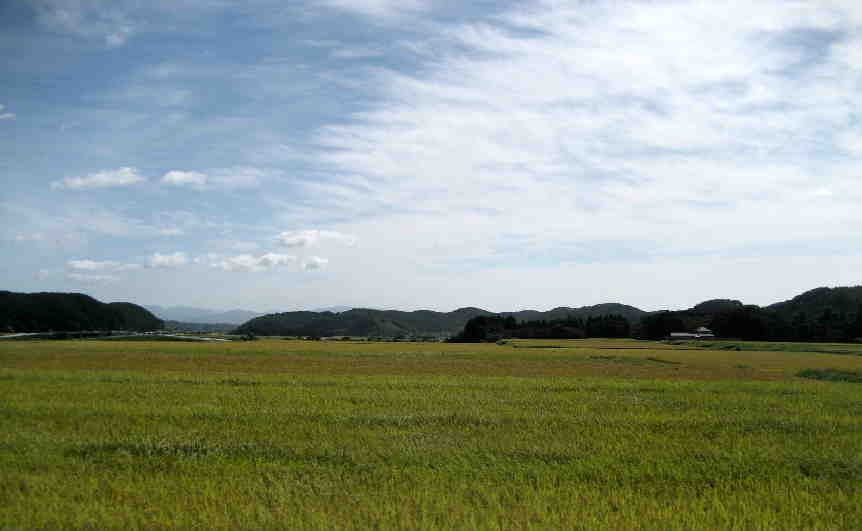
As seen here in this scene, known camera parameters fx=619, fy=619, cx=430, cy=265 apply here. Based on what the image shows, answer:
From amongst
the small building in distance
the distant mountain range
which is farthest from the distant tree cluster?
the small building in distance

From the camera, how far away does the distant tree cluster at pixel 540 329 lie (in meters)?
104

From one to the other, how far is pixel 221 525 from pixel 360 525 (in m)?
1.58

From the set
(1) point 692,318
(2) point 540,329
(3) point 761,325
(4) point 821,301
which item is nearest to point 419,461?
(3) point 761,325

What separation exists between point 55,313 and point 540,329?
110219 millimetres

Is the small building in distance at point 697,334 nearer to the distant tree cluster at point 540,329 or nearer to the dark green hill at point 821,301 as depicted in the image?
the distant tree cluster at point 540,329

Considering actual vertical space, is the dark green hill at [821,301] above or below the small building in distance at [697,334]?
above

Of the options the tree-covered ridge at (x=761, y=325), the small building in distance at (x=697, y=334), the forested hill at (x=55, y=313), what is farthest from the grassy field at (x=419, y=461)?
the forested hill at (x=55, y=313)

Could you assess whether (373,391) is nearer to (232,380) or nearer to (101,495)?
(232,380)

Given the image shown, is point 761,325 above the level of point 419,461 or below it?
above

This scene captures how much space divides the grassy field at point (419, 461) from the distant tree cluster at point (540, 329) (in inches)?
3400

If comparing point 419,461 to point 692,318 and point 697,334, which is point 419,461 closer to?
point 697,334

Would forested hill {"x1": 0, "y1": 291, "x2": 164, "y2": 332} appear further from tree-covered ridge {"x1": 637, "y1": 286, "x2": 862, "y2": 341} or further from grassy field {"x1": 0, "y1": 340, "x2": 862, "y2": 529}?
grassy field {"x1": 0, "y1": 340, "x2": 862, "y2": 529}

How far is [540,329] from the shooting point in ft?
357

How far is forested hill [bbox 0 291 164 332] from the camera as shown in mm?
131875
